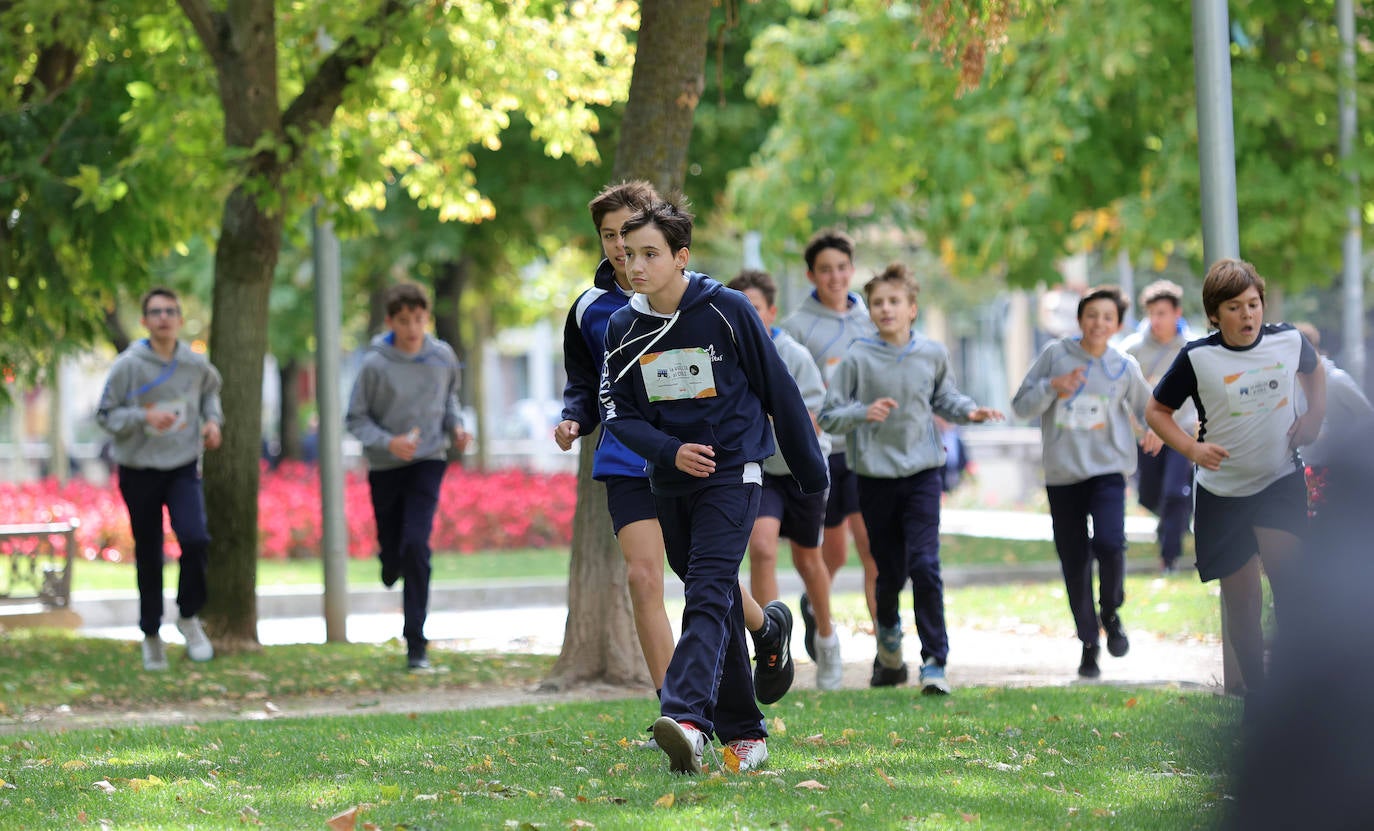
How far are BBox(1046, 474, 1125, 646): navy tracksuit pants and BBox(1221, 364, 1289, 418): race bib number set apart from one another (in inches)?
91.0

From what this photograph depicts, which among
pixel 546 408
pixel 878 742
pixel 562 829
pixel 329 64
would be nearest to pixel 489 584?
pixel 329 64

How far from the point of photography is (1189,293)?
140ft

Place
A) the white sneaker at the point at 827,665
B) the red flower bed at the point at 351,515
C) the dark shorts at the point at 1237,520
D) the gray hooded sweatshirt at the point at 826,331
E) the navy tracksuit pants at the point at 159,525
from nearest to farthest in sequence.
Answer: the dark shorts at the point at 1237,520, the white sneaker at the point at 827,665, the gray hooded sweatshirt at the point at 826,331, the navy tracksuit pants at the point at 159,525, the red flower bed at the point at 351,515

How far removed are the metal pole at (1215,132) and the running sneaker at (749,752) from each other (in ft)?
9.97

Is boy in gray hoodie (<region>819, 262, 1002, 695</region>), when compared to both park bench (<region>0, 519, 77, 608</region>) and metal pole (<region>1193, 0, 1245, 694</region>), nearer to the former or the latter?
metal pole (<region>1193, 0, 1245, 694</region>)

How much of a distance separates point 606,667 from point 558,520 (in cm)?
1200

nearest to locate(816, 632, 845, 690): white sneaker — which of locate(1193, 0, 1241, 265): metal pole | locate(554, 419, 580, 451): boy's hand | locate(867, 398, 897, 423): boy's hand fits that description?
locate(867, 398, 897, 423): boy's hand

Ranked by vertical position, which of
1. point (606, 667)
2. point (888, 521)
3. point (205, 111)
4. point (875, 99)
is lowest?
point (606, 667)

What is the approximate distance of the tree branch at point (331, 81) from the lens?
11.1 meters

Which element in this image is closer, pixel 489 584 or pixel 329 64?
pixel 329 64

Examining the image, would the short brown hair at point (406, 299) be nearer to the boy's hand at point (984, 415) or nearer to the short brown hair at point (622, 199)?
the boy's hand at point (984, 415)

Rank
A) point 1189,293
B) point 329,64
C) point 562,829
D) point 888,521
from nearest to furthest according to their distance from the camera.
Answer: point 562,829 → point 888,521 → point 329,64 → point 1189,293

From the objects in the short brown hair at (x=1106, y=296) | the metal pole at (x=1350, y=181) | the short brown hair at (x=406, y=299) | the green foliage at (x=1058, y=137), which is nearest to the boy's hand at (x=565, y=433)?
the short brown hair at (x=1106, y=296)

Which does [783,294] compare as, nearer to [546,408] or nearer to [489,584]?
[489,584]
